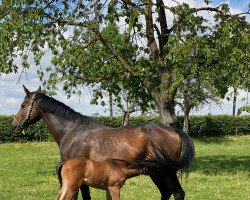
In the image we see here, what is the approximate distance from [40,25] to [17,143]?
57.2 ft

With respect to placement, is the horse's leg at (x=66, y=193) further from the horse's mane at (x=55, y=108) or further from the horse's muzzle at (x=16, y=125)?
the horse's muzzle at (x=16, y=125)

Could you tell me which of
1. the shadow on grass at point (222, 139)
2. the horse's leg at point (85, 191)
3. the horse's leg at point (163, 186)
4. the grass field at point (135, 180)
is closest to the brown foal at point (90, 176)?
the horse's leg at point (85, 191)

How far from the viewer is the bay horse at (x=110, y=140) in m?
7.71

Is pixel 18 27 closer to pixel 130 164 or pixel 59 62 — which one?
pixel 59 62

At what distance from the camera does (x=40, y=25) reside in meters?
15.8

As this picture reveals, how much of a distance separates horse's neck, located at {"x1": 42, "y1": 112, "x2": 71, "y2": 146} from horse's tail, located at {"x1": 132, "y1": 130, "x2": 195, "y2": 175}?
169 centimetres

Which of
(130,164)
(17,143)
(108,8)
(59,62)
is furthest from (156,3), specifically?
(17,143)

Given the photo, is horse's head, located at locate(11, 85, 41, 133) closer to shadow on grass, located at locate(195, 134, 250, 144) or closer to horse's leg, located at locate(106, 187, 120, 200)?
horse's leg, located at locate(106, 187, 120, 200)

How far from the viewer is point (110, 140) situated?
25.5ft

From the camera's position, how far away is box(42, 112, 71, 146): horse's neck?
8.32m

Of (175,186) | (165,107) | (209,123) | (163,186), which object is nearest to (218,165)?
(165,107)

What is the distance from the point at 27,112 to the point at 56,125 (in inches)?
25.0

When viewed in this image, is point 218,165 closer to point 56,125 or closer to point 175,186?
point 175,186

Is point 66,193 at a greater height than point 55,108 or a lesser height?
lesser
